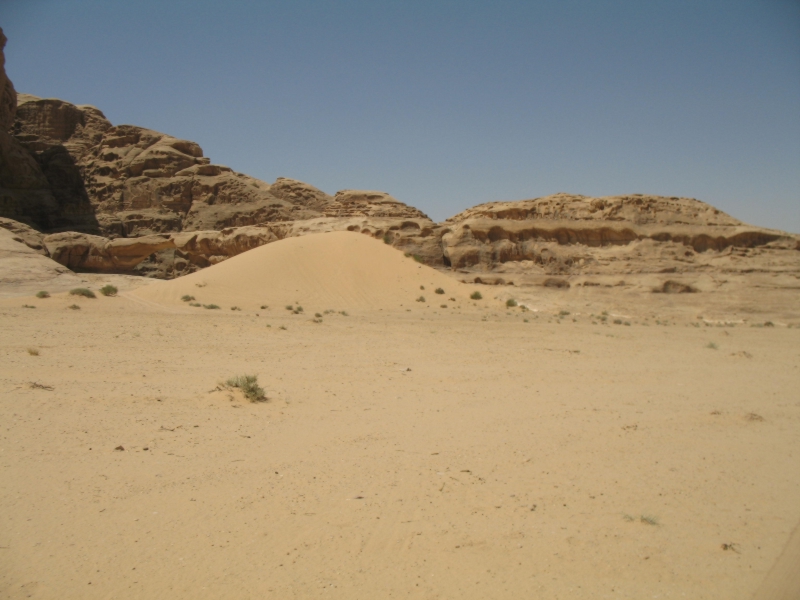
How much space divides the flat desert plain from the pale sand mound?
361 inches

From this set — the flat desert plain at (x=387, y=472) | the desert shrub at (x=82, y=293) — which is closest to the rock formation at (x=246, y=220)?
the desert shrub at (x=82, y=293)

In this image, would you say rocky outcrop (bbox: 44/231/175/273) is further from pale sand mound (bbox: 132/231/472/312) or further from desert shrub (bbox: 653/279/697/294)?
desert shrub (bbox: 653/279/697/294)

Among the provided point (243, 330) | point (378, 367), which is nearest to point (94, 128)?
point (243, 330)

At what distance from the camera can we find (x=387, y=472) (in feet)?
17.7

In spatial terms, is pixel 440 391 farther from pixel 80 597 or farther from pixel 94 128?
pixel 94 128

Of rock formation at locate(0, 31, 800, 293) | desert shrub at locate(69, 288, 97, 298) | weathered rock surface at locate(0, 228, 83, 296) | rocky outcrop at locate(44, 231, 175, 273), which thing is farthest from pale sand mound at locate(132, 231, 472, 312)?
rocky outcrop at locate(44, 231, 175, 273)

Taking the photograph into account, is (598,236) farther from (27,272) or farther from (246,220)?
(27,272)

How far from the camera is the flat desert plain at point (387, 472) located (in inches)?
148

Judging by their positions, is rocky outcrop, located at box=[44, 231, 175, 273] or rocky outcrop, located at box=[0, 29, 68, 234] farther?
rocky outcrop, located at box=[0, 29, 68, 234]

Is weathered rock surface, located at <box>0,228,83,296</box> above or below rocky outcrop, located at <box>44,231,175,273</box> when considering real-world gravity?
below

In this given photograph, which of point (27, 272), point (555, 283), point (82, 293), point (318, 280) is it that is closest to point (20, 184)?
point (27, 272)

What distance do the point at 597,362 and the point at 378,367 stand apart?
4.51 m

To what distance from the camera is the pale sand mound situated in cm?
2185

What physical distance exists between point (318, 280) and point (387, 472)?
1880 centimetres
